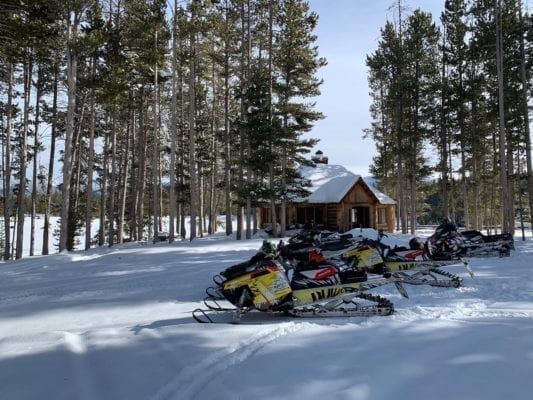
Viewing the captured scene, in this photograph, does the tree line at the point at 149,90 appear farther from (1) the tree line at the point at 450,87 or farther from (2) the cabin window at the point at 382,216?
(2) the cabin window at the point at 382,216

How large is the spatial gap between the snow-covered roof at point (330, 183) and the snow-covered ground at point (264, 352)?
18396 millimetres

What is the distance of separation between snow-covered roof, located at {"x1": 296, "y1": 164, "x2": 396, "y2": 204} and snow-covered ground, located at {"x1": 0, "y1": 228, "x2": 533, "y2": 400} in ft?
60.4

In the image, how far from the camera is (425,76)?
80.3 ft

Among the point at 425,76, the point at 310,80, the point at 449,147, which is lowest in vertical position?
the point at 449,147

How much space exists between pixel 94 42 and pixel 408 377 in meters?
14.0

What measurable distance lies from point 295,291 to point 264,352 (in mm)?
1710

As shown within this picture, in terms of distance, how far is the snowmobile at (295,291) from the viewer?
4996mm

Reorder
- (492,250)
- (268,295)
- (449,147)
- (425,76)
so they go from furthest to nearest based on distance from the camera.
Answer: (449,147)
(425,76)
(492,250)
(268,295)

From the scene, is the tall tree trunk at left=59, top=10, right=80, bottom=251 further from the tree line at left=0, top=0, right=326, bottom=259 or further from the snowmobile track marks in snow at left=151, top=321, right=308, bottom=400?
the snowmobile track marks in snow at left=151, top=321, right=308, bottom=400

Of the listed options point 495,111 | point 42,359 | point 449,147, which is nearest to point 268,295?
point 42,359

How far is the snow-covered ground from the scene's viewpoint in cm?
289

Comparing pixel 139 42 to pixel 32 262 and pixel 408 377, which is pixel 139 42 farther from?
pixel 408 377

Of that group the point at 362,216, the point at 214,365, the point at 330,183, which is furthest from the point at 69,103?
the point at 362,216

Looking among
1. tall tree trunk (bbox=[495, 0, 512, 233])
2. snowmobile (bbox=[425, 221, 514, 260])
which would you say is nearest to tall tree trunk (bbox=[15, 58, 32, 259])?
snowmobile (bbox=[425, 221, 514, 260])
